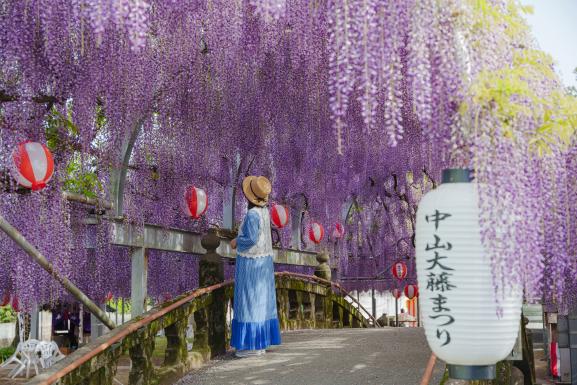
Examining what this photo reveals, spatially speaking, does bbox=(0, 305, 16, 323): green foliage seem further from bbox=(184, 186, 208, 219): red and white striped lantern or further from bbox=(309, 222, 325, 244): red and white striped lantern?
bbox=(184, 186, 208, 219): red and white striped lantern

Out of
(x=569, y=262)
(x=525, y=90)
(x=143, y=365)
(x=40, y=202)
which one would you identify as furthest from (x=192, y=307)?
(x=525, y=90)

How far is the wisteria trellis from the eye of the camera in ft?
12.8

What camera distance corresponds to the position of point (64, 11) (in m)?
5.61

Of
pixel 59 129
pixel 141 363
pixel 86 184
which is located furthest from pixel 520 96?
pixel 86 184

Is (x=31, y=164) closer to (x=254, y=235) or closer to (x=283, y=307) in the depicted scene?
(x=254, y=235)

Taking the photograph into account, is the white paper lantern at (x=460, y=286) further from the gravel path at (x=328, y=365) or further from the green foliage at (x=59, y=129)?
the green foliage at (x=59, y=129)

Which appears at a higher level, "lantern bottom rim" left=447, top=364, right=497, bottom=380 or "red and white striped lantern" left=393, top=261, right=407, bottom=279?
"red and white striped lantern" left=393, top=261, right=407, bottom=279

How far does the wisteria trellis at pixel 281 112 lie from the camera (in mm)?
3902

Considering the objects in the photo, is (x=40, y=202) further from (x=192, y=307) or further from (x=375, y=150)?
(x=375, y=150)

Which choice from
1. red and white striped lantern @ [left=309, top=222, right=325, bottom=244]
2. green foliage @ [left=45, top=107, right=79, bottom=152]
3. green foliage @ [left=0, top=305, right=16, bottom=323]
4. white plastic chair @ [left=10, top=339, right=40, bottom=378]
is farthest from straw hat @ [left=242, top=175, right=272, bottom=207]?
green foliage @ [left=0, top=305, right=16, bottom=323]

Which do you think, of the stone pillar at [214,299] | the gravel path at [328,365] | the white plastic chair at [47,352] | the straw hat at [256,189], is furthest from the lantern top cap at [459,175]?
the white plastic chair at [47,352]

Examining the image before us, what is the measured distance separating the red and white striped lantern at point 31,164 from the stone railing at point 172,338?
1551 mm

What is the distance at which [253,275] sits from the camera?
762 centimetres

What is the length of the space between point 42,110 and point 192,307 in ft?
8.03
